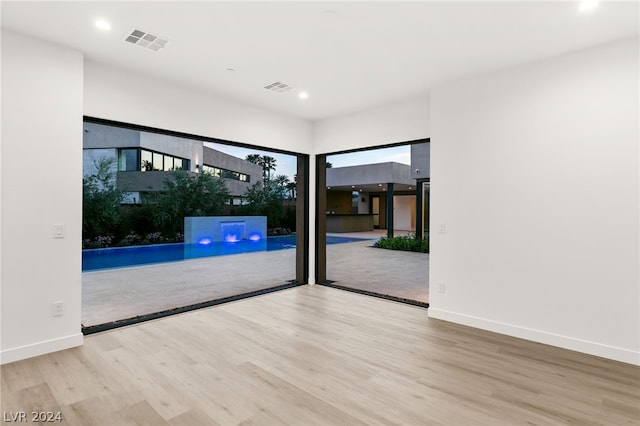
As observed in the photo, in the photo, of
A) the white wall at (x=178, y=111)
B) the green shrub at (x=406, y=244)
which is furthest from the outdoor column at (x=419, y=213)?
the white wall at (x=178, y=111)

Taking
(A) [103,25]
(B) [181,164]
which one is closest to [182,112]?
(A) [103,25]

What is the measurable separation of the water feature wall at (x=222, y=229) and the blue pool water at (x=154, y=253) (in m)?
0.33

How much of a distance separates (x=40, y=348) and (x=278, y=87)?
3.52m

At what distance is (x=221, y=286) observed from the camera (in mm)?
5934

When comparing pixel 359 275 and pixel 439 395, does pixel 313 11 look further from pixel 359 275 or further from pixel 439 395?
pixel 359 275

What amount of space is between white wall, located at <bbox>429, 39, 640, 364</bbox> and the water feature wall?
Result: 11.0 metres

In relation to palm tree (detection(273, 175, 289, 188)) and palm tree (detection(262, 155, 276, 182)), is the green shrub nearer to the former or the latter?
palm tree (detection(273, 175, 289, 188))

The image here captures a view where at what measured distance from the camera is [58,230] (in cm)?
310

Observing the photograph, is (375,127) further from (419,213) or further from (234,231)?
(234,231)

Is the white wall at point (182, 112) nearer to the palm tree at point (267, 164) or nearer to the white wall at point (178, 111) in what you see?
the white wall at point (178, 111)

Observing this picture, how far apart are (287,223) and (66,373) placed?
14.3 metres

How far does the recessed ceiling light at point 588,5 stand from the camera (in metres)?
2.42

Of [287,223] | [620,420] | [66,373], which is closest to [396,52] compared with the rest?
[620,420]

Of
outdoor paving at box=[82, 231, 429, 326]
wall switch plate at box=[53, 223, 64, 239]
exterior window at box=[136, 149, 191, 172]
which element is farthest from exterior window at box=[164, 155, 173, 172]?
wall switch plate at box=[53, 223, 64, 239]
